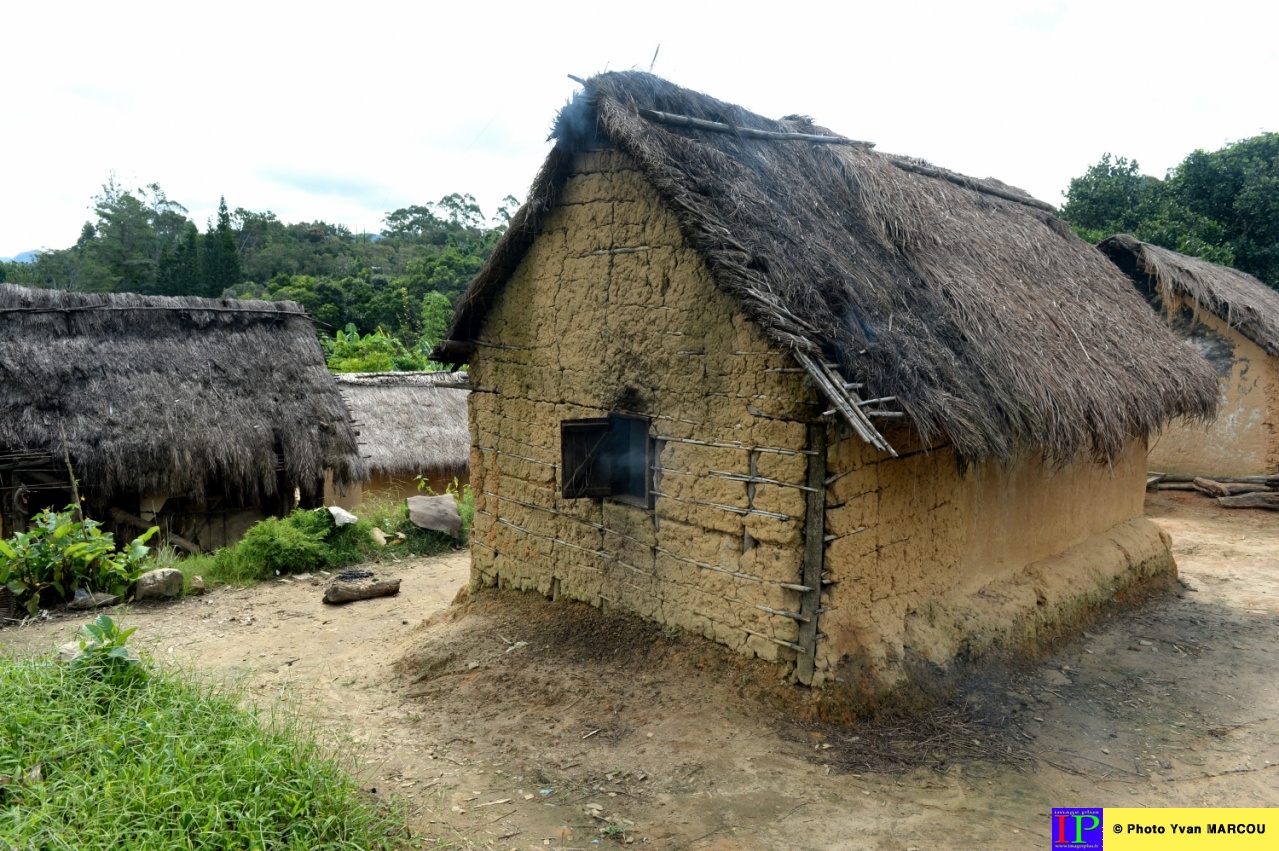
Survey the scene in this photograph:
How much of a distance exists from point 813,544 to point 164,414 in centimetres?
972

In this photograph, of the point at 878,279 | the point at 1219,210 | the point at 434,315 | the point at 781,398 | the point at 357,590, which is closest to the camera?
the point at 781,398

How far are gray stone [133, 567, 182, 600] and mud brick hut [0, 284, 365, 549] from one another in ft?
9.56

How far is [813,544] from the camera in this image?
4.78 m

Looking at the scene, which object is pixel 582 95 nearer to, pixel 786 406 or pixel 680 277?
pixel 680 277

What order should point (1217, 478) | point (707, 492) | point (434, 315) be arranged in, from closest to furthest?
point (707, 492)
point (1217, 478)
point (434, 315)

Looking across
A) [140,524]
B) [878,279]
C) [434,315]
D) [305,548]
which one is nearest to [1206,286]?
[878,279]

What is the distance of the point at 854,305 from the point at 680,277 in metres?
1.13

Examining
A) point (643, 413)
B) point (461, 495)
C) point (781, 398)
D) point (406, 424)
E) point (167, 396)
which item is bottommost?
point (461, 495)

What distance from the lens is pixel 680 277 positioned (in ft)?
17.7

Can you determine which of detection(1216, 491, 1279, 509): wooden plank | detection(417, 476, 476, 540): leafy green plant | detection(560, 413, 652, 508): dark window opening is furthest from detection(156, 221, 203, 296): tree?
detection(1216, 491, 1279, 509): wooden plank

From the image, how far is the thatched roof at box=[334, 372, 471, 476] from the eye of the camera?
14711 millimetres

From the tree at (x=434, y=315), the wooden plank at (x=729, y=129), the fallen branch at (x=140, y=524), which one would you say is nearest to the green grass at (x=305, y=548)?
the fallen branch at (x=140, y=524)

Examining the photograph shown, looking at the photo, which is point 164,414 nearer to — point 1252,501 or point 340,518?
point 340,518

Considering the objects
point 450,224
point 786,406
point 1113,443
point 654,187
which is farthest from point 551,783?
point 450,224
